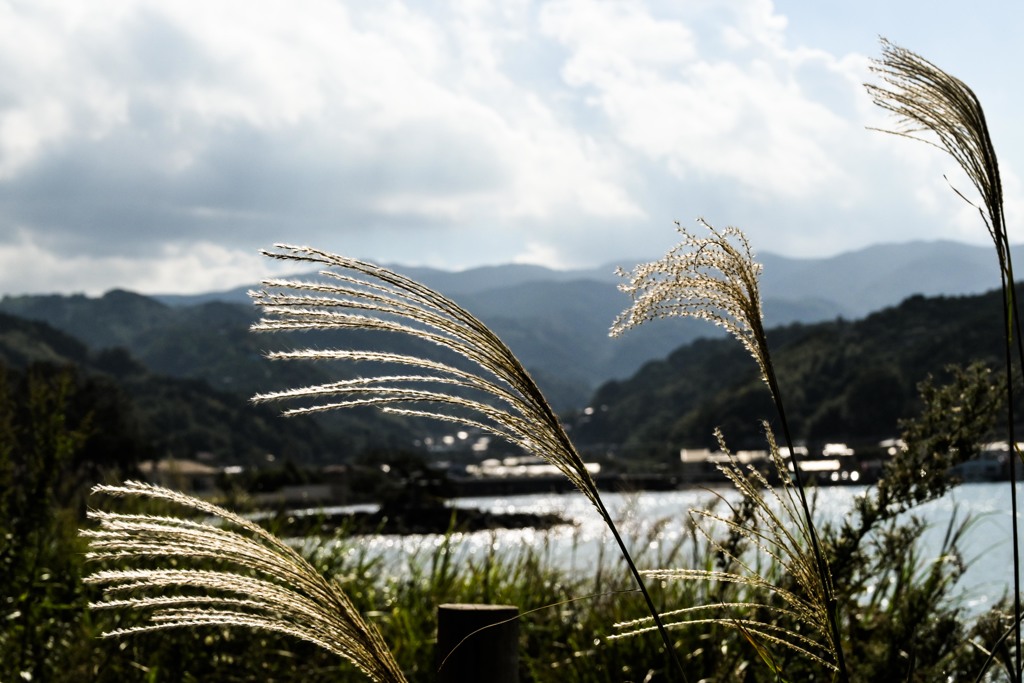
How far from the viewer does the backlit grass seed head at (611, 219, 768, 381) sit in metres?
2.04

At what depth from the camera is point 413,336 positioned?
70.4 inches

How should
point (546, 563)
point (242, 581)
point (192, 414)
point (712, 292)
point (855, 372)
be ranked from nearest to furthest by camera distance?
point (242, 581)
point (712, 292)
point (546, 563)
point (855, 372)
point (192, 414)

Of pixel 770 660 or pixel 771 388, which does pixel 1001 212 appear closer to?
pixel 771 388

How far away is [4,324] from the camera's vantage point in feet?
434

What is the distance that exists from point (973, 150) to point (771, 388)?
585mm

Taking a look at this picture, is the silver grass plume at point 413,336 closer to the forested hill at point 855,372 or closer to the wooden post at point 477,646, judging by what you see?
the wooden post at point 477,646

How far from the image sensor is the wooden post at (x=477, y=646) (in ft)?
7.50

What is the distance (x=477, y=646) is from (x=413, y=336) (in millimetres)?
833

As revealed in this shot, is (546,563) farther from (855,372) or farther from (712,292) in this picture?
(855,372)

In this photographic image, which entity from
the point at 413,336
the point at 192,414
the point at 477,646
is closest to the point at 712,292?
the point at 413,336

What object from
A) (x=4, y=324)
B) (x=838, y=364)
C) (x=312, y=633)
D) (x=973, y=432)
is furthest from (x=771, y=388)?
(x=4, y=324)

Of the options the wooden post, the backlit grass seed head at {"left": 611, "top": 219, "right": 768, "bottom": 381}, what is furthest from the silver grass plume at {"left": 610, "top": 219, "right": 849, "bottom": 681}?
the wooden post

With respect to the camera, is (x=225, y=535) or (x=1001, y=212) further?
(x=1001, y=212)

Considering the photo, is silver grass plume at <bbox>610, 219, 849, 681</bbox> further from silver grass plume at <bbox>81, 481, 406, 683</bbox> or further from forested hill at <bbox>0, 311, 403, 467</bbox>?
forested hill at <bbox>0, 311, 403, 467</bbox>
